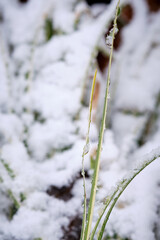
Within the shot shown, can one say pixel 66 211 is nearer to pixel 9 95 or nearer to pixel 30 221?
pixel 30 221

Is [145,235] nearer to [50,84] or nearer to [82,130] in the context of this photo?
[82,130]

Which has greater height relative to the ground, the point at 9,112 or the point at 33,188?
the point at 9,112

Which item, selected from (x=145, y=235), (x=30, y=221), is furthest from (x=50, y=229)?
(x=145, y=235)

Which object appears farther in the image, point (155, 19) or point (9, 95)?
point (155, 19)

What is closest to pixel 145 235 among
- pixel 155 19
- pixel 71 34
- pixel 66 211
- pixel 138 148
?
pixel 66 211

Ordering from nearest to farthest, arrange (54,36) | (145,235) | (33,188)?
(145,235), (33,188), (54,36)

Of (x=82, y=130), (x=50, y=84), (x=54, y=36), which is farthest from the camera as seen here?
(x=54, y=36)

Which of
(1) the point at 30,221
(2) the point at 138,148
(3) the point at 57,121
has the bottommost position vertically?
(1) the point at 30,221
